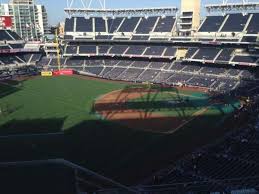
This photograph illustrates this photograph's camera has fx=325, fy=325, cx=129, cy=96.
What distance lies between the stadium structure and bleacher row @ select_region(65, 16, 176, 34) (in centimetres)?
28

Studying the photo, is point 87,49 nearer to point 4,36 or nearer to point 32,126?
point 4,36

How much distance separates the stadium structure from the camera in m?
25.6

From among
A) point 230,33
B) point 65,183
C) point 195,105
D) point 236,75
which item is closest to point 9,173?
point 65,183

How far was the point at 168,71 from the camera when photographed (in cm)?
7175

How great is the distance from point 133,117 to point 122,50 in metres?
44.8

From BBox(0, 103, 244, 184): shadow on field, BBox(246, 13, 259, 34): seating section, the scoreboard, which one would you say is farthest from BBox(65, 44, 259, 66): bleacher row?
BBox(0, 103, 244, 184): shadow on field

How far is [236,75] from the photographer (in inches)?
2391

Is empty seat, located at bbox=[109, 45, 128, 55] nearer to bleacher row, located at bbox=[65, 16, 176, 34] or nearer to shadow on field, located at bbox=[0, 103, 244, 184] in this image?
bleacher row, located at bbox=[65, 16, 176, 34]

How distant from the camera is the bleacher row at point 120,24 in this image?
83812 mm

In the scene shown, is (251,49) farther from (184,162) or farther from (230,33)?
(184,162)

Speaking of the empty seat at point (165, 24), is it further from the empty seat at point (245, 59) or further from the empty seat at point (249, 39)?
the empty seat at point (245, 59)

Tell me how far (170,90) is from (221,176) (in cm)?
3522

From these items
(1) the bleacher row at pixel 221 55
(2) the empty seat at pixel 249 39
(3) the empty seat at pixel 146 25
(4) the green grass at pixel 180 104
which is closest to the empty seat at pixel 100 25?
(3) the empty seat at pixel 146 25

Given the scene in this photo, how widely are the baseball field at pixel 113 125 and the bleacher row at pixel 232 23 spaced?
21054mm
